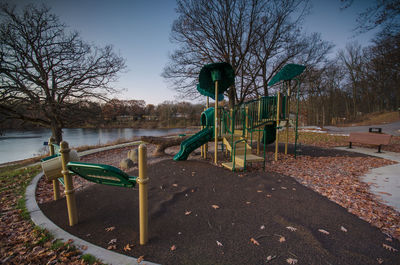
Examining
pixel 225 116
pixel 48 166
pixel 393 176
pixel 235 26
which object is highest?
pixel 235 26

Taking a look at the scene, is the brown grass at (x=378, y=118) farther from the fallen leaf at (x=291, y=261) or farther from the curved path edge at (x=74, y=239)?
the curved path edge at (x=74, y=239)

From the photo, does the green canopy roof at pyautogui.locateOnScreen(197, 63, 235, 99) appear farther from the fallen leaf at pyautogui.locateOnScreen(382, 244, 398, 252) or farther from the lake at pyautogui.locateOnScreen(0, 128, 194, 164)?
the lake at pyautogui.locateOnScreen(0, 128, 194, 164)

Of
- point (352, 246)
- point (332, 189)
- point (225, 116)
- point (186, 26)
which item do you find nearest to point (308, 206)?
point (352, 246)

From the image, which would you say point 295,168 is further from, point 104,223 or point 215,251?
point 104,223

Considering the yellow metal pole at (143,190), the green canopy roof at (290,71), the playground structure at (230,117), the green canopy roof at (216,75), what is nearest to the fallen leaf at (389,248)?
the yellow metal pole at (143,190)

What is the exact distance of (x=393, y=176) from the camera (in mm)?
4871

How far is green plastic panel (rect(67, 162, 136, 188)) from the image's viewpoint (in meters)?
2.02

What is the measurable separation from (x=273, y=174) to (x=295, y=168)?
1.30 m

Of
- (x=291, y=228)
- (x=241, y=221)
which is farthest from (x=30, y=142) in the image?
(x=291, y=228)

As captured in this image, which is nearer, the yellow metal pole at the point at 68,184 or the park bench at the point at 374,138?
→ the yellow metal pole at the point at 68,184

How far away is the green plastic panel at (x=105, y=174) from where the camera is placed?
2021 mm

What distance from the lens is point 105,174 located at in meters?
2.11

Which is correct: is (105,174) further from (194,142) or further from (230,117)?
(230,117)

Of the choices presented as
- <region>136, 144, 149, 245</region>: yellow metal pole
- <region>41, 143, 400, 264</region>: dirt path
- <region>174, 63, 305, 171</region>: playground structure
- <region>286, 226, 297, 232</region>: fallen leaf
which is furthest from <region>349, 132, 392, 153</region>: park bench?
<region>136, 144, 149, 245</region>: yellow metal pole
